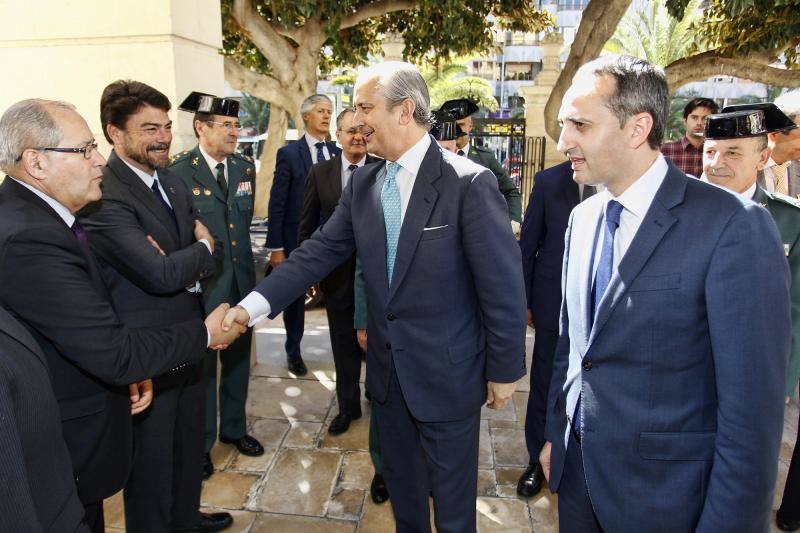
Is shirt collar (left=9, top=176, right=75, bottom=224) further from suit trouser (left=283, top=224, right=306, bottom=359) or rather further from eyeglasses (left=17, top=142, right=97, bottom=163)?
suit trouser (left=283, top=224, right=306, bottom=359)

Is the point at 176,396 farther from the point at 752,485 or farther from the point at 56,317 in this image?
the point at 752,485

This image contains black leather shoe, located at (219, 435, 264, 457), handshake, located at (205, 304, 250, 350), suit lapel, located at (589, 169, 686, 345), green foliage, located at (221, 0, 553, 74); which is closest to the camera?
suit lapel, located at (589, 169, 686, 345)

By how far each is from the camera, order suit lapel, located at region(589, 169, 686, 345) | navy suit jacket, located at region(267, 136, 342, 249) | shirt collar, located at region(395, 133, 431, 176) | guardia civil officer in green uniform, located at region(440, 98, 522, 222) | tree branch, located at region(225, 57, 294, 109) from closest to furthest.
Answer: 1. suit lapel, located at region(589, 169, 686, 345)
2. shirt collar, located at region(395, 133, 431, 176)
3. guardia civil officer in green uniform, located at region(440, 98, 522, 222)
4. navy suit jacket, located at region(267, 136, 342, 249)
5. tree branch, located at region(225, 57, 294, 109)

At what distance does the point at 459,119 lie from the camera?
421cm

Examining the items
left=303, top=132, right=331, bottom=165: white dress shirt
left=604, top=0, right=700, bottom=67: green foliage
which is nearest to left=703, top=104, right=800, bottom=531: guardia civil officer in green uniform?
left=303, top=132, right=331, bottom=165: white dress shirt

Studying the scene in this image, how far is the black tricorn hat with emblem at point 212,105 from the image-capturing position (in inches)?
131

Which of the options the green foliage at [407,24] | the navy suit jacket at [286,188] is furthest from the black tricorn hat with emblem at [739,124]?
the green foliage at [407,24]

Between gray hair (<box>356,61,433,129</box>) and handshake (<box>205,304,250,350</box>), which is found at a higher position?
gray hair (<box>356,61,433,129</box>)

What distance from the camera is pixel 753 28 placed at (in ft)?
27.9

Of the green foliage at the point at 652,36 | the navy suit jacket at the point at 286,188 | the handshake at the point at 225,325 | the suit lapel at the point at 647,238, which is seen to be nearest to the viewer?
the suit lapel at the point at 647,238

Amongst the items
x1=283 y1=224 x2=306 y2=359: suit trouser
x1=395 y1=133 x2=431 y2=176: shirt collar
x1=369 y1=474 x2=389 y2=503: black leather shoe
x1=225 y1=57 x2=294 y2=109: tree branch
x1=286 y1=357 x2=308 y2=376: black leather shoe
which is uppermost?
x1=225 y1=57 x2=294 y2=109: tree branch

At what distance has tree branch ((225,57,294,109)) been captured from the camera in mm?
9094

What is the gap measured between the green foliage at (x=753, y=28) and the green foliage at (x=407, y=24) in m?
2.66

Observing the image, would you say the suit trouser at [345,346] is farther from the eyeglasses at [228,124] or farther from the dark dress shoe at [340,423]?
the eyeglasses at [228,124]
